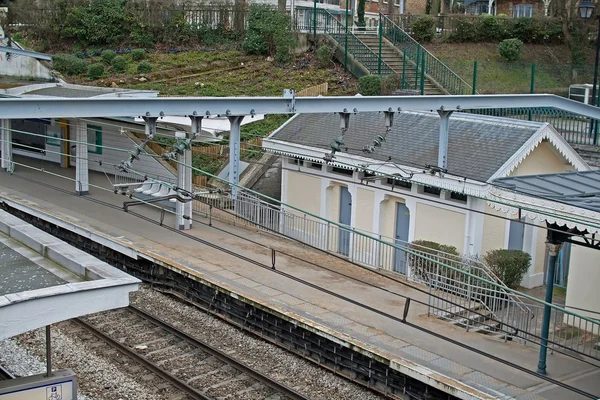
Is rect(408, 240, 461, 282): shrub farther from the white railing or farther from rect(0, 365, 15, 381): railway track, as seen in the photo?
rect(0, 365, 15, 381): railway track

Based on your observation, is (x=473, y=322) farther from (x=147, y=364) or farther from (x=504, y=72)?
→ (x=504, y=72)

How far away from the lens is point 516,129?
18141 millimetres

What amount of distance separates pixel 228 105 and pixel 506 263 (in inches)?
281

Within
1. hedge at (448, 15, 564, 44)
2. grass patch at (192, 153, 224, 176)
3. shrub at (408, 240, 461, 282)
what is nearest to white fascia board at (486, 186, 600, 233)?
shrub at (408, 240, 461, 282)

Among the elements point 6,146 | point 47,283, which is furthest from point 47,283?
point 6,146

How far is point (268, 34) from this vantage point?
35094 millimetres

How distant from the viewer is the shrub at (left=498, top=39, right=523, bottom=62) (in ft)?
114

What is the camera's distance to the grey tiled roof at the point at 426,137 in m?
17.7

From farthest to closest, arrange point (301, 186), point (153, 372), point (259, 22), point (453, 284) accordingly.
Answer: point (259, 22), point (301, 186), point (453, 284), point (153, 372)

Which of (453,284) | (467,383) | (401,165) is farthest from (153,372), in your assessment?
(401,165)

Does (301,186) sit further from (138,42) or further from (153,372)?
(138,42)

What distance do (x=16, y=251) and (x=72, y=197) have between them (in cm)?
1309

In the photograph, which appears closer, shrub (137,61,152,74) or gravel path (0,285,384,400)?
gravel path (0,285,384,400)

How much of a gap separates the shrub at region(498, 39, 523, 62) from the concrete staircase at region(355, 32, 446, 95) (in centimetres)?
491
